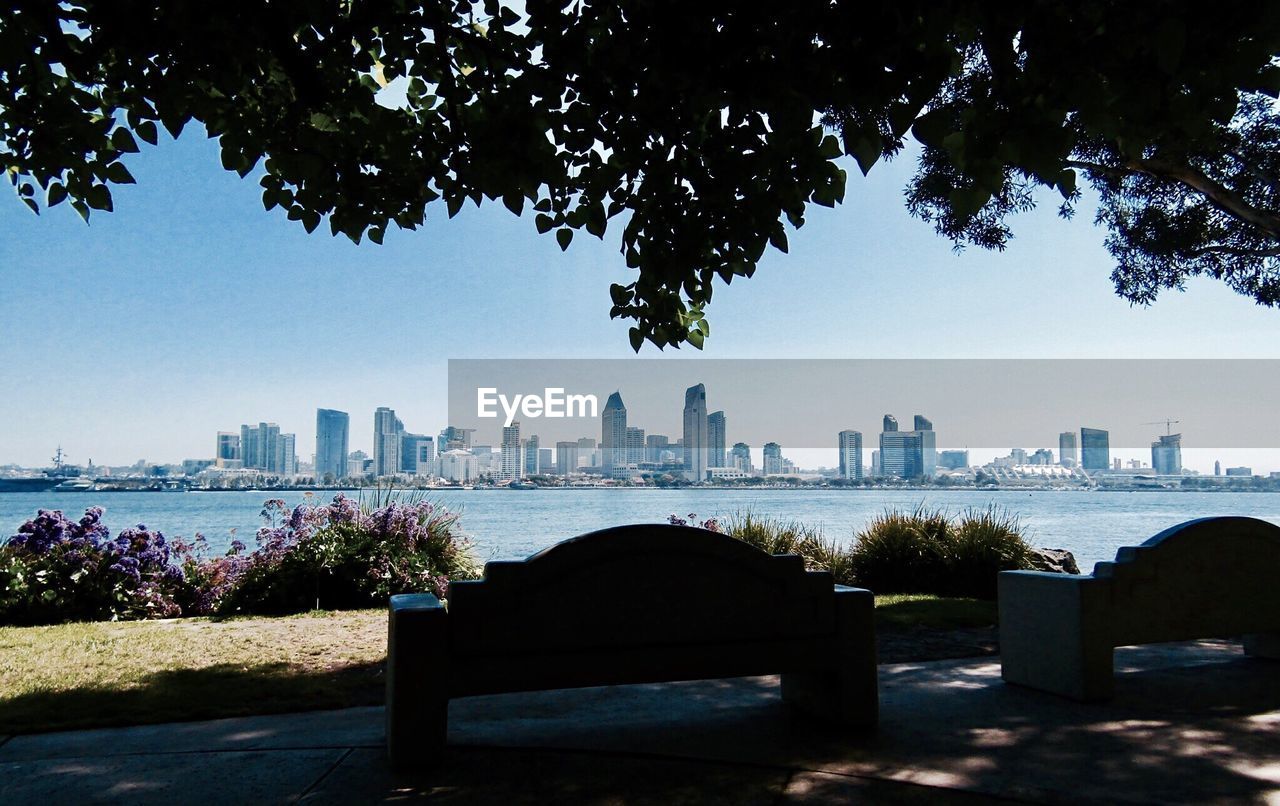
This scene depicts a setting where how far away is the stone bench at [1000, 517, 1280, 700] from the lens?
15.0ft

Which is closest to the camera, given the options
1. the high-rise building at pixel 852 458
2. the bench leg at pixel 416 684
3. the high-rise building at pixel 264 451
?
the bench leg at pixel 416 684

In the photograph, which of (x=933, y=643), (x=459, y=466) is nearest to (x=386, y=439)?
(x=459, y=466)

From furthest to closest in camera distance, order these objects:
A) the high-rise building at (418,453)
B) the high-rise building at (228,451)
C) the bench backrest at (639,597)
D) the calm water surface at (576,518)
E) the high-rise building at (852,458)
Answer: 1. the high-rise building at (852,458)
2. the high-rise building at (228,451)
3. the high-rise building at (418,453)
4. the calm water surface at (576,518)
5. the bench backrest at (639,597)

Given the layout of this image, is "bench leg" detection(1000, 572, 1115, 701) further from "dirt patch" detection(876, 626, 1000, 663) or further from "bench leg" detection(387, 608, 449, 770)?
"bench leg" detection(387, 608, 449, 770)

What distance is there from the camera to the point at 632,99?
3.89 m

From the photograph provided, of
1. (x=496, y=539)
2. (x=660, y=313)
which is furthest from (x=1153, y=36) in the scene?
(x=496, y=539)

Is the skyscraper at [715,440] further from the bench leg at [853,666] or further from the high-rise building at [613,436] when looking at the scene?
the bench leg at [853,666]

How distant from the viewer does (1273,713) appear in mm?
4316

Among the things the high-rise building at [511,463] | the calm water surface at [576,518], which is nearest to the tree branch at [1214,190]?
the calm water surface at [576,518]

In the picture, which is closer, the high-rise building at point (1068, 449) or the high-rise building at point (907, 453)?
the high-rise building at point (907, 453)

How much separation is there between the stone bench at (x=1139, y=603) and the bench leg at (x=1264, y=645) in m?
0.68

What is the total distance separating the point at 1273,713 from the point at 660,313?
3.87m

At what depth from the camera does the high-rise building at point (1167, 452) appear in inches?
3354

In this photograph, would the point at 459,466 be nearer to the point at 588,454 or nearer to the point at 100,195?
the point at 588,454
